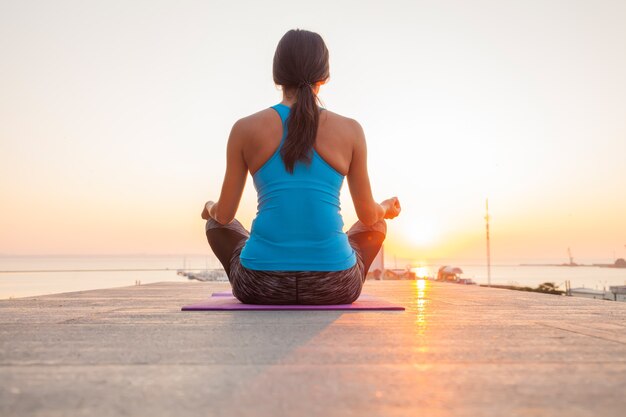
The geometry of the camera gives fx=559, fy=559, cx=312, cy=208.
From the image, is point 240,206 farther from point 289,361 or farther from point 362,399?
point 362,399

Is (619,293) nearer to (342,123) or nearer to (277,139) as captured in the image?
(342,123)

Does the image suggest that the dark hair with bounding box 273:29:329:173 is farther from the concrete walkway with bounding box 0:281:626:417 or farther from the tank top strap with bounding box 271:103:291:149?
the concrete walkway with bounding box 0:281:626:417

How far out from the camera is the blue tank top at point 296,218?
93.4 inches

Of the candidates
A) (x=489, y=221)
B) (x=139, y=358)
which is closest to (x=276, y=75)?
(x=139, y=358)

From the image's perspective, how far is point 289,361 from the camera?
116 cm

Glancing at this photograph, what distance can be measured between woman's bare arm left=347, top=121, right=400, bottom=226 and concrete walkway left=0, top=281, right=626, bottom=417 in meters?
0.75

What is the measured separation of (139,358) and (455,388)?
0.67 meters

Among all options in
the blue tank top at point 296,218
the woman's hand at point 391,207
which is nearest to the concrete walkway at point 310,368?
the blue tank top at point 296,218

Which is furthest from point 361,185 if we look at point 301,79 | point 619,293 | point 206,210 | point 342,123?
point 619,293

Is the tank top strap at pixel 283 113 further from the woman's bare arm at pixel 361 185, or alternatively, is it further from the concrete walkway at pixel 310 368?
the concrete walkway at pixel 310 368

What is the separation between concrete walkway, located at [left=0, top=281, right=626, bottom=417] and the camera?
81 cm

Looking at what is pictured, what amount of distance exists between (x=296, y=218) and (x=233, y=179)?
0.34 metres

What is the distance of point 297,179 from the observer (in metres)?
2.37

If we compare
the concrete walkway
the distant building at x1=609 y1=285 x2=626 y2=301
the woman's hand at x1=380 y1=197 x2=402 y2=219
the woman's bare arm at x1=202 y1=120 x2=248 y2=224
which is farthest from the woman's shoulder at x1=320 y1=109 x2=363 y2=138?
the distant building at x1=609 y1=285 x2=626 y2=301
